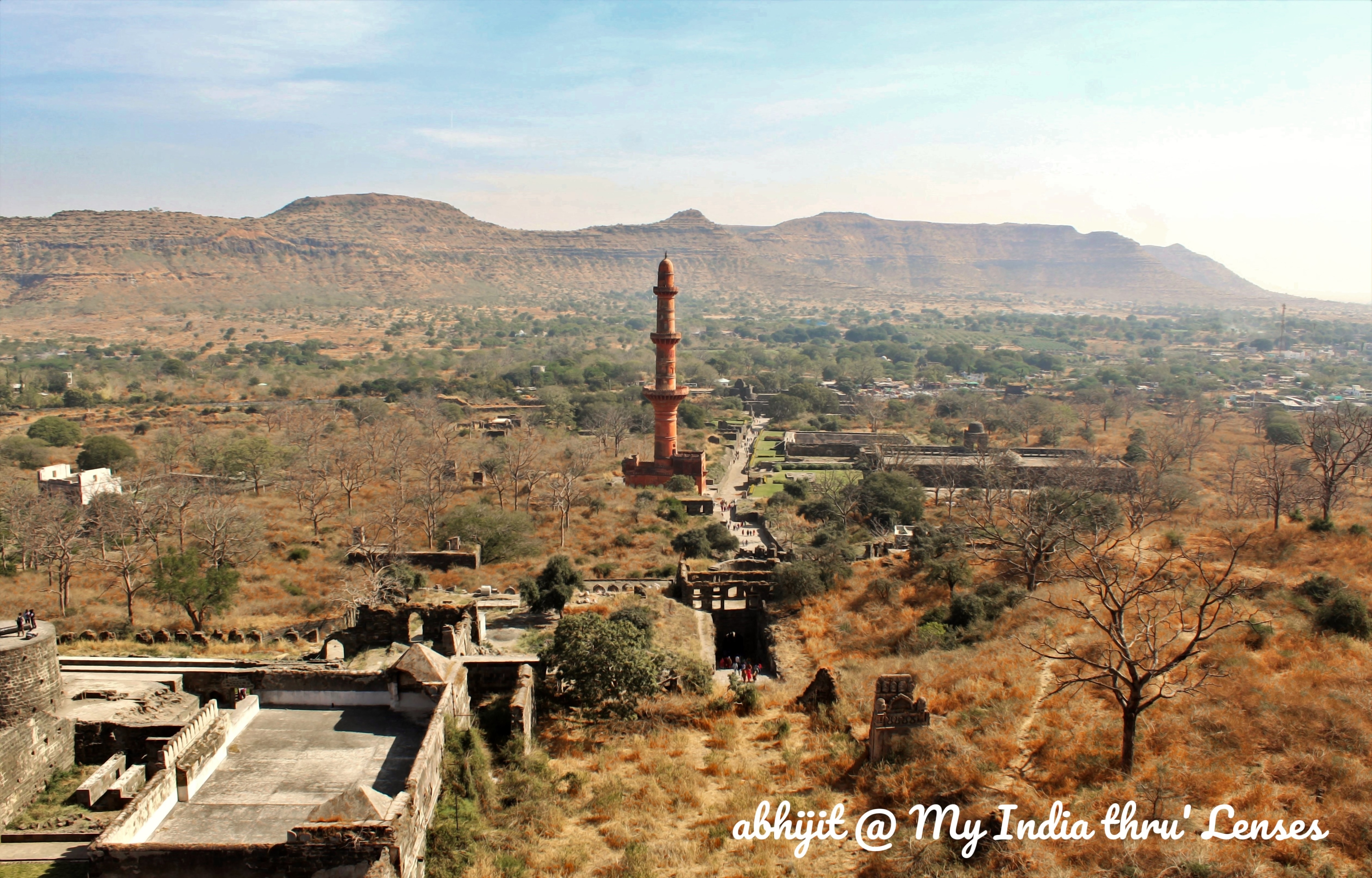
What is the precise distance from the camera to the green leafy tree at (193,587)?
2306 centimetres

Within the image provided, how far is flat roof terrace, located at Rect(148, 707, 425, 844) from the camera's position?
10945mm

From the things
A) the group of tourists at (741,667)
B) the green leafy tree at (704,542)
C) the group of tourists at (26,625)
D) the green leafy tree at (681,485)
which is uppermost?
the group of tourists at (26,625)

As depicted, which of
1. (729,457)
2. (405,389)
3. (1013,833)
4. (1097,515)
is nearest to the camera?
(1013,833)

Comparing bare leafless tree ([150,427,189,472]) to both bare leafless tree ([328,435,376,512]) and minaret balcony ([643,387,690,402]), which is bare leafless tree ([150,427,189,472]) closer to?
bare leafless tree ([328,435,376,512])

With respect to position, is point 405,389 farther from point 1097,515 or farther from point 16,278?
point 16,278

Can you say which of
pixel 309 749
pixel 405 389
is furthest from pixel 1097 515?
pixel 405 389

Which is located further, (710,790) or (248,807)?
(710,790)

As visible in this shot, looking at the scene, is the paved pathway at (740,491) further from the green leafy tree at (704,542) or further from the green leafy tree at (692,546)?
the green leafy tree at (692,546)

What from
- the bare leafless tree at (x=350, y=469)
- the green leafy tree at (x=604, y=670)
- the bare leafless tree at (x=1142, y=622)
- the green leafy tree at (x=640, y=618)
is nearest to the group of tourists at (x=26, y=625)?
the green leafy tree at (x=604, y=670)

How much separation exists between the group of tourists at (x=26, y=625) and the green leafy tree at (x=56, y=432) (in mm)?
38871

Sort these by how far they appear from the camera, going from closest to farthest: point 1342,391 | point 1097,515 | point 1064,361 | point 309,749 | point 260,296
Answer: point 309,749 < point 1097,515 < point 1342,391 < point 1064,361 < point 260,296

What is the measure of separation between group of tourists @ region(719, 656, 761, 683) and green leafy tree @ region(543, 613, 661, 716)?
3096 mm

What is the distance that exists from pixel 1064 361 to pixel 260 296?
12390 cm

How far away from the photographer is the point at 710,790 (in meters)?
14.0
